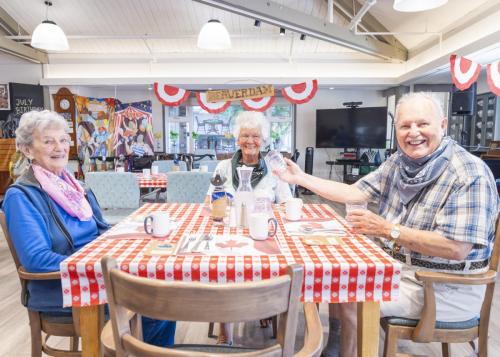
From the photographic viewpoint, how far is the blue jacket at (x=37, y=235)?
141 centimetres

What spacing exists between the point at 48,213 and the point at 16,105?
7.51 metres

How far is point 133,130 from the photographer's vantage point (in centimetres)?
894

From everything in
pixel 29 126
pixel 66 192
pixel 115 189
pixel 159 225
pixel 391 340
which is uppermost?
pixel 29 126

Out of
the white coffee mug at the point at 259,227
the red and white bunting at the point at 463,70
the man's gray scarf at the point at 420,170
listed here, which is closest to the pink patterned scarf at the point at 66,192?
the white coffee mug at the point at 259,227

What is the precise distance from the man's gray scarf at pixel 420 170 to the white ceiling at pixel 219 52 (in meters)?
4.22

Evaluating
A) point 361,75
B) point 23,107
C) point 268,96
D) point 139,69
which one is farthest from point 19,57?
point 361,75

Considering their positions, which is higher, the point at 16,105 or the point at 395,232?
the point at 16,105

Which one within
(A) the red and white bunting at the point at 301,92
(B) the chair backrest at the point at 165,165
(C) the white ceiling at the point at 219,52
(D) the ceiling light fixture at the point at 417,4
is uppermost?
(C) the white ceiling at the point at 219,52

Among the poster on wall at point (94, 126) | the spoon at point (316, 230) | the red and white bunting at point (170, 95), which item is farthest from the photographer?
the poster on wall at point (94, 126)

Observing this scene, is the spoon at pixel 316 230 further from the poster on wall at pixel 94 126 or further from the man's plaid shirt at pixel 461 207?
the poster on wall at pixel 94 126

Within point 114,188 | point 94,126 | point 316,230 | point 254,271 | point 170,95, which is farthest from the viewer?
point 94,126

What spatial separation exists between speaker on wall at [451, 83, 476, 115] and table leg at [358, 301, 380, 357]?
6439 mm

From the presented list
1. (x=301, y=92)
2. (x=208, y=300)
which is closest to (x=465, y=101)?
(x=301, y=92)

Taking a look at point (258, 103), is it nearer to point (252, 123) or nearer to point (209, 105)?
point (209, 105)
